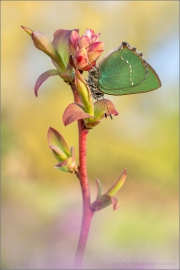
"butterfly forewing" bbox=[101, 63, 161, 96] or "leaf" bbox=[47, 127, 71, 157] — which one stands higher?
"butterfly forewing" bbox=[101, 63, 161, 96]

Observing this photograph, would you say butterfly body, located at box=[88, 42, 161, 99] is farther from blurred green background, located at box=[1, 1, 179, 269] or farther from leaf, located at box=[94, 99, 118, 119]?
blurred green background, located at box=[1, 1, 179, 269]

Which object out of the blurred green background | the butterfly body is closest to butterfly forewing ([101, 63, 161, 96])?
the butterfly body

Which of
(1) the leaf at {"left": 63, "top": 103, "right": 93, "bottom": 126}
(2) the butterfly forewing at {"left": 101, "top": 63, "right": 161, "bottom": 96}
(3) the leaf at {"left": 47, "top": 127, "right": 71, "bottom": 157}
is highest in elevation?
(2) the butterfly forewing at {"left": 101, "top": 63, "right": 161, "bottom": 96}

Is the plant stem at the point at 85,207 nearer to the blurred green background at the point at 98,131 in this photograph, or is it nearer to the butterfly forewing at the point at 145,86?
the butterfly forewing at the point at 145,86

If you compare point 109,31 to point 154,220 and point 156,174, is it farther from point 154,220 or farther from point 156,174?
point 154,220

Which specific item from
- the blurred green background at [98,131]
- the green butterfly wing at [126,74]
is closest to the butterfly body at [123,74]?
the green butterfly wing at [126,74]

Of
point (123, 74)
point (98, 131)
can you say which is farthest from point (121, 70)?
point (98, 131)

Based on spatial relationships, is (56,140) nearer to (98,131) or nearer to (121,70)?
(121,70)
